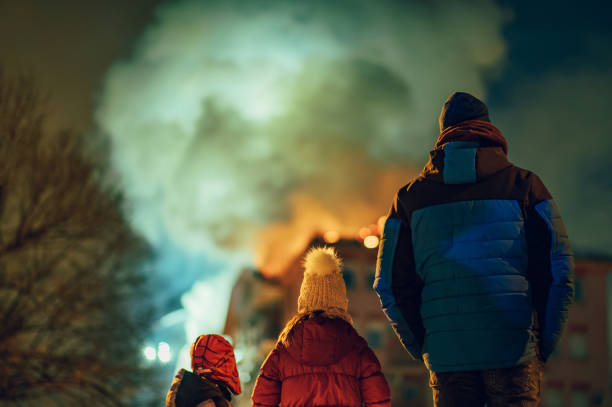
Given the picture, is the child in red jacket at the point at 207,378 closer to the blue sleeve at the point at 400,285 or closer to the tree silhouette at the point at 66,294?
the blue sleeve at the point at 400,285

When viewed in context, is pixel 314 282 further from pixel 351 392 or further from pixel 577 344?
pixel 577 344

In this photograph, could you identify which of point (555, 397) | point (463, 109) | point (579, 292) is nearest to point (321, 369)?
point (463, 109)

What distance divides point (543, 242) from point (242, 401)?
88.2ft

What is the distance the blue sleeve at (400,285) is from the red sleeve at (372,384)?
1.78 feet

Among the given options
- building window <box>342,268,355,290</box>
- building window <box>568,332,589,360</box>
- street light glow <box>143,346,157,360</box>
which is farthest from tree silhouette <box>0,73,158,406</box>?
building window <box>568,332,589,360</box>

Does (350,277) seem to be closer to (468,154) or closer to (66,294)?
(66,294)

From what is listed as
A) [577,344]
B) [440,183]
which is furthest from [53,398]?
[577,344]

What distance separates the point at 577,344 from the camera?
37.0 m

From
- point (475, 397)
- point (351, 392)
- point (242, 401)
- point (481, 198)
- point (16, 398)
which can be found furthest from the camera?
point (242, 401)

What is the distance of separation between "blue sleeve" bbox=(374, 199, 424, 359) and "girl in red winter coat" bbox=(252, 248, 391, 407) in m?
0.54

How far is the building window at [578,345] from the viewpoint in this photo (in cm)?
3669

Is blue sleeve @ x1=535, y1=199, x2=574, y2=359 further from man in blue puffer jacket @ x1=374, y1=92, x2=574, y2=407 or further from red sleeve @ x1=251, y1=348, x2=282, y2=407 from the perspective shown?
red sleeve @ x1=251, y1=348, x2=282, y2=407

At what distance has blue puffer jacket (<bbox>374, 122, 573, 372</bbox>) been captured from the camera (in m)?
2.56

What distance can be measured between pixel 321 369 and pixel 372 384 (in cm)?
30
